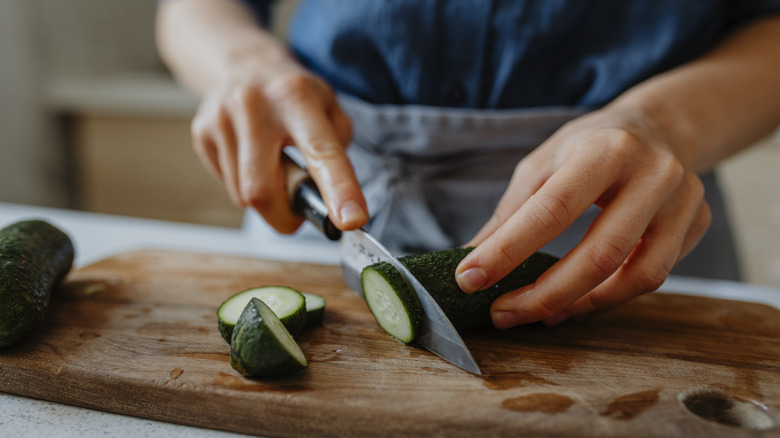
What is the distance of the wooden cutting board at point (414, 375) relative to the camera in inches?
33.8

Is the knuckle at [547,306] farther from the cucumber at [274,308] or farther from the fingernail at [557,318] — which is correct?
the cucumber at [274,308]

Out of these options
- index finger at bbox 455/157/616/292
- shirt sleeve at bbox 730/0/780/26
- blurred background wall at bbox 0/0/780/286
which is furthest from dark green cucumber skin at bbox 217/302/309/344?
blurred background wall at bbox 0/0/780/286

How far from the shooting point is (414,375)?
3.17 feet

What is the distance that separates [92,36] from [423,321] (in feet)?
14.8

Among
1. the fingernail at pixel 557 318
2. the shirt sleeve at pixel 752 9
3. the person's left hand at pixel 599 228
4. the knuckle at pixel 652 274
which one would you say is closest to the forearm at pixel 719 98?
the shirt sleeve at pixel 752 9

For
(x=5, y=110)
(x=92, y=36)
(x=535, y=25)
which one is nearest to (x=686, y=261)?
(x=535, y=25)

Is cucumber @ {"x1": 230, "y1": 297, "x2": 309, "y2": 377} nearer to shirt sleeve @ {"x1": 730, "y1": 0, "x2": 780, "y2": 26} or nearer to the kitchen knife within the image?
the kitchen knife

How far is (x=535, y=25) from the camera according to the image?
151 centimetres

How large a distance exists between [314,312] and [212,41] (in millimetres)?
1008

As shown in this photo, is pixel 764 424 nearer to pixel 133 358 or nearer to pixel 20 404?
pixel 133 358

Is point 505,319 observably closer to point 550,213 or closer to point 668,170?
point 550,213

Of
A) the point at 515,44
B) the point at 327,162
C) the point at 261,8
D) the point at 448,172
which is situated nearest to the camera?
the point at 327,162

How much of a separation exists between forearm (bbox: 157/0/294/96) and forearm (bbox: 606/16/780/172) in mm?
985

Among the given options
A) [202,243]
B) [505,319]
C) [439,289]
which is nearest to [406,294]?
[439,289]
